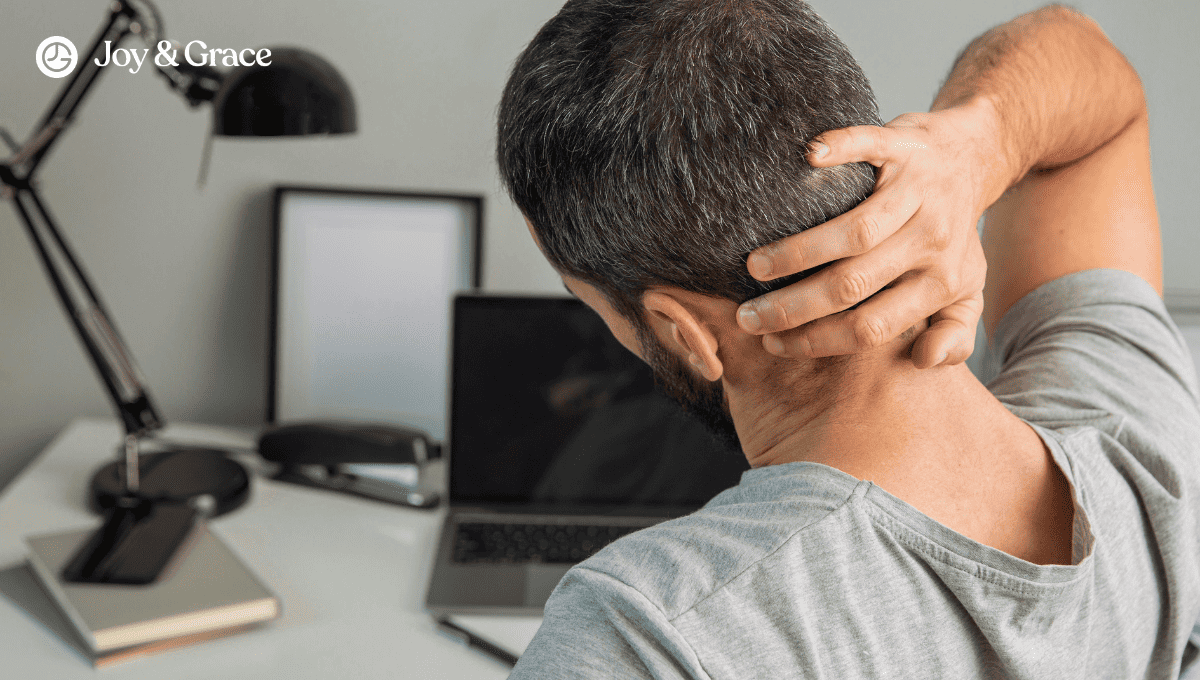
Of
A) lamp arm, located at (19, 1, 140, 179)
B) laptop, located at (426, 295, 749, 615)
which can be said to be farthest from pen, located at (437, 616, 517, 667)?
lamp arm, located at (19, 1, 140, 179)

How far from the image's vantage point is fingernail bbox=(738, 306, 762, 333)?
0.49 meters

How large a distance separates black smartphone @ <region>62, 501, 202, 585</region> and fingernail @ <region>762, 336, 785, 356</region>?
75 centimetres

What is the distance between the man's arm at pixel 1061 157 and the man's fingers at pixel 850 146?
0.30m

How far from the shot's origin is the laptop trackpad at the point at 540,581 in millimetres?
963

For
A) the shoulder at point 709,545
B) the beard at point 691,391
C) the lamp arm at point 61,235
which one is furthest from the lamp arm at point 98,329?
the shoulder at point 709,545

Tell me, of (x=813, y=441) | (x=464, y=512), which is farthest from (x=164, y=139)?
(x=813, y=441)

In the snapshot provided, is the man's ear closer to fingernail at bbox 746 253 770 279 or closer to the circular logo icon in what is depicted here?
fingernail at bbox 746 253 770 279

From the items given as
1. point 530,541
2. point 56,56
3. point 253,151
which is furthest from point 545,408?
point 56,56

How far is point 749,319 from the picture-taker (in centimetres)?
49

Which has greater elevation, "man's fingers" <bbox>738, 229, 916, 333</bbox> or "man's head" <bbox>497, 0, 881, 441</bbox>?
"man's head" <bbox>497, 0, 881, 441</bbox>

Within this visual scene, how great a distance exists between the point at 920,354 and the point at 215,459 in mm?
1057

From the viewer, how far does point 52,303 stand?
1.37 metres

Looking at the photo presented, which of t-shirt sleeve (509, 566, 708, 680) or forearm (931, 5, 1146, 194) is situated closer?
t-shirt sleeve (509, 566, 708, 680)

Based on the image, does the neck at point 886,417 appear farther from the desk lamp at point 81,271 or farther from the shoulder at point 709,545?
the desk lamp at point 81,271
